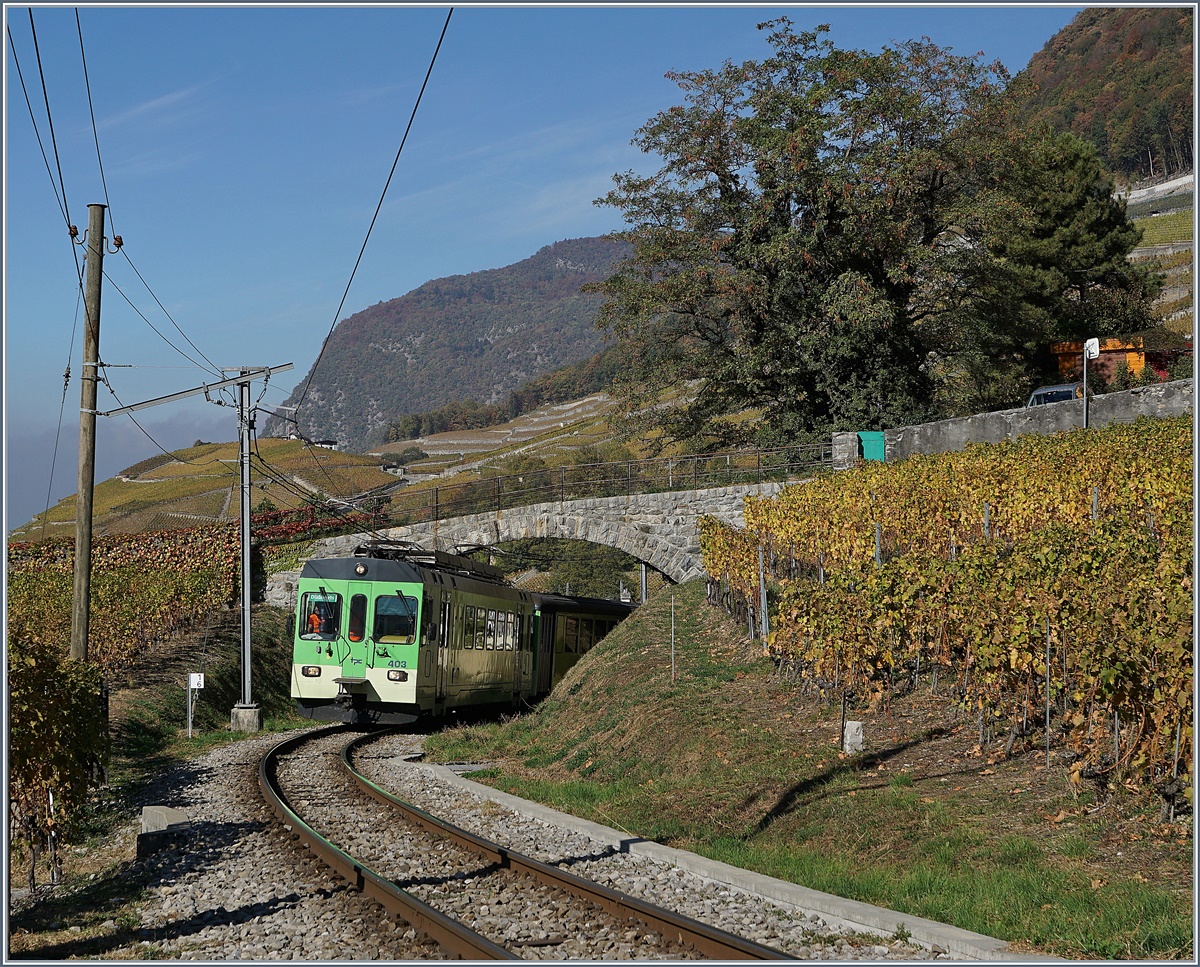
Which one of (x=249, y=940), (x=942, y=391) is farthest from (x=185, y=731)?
(x=942, y=391)

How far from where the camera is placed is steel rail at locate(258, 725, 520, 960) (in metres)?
6.94

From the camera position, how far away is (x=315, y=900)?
859 centimetres

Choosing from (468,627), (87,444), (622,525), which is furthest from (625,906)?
(622,525)

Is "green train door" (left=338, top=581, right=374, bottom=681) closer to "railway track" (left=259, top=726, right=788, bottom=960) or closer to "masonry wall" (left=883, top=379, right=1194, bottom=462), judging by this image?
"railway track" (left=259, top=726, right=788, bottom=960)

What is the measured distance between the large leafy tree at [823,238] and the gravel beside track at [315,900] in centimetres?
2585

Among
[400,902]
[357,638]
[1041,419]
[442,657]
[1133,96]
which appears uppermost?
[1133,96]

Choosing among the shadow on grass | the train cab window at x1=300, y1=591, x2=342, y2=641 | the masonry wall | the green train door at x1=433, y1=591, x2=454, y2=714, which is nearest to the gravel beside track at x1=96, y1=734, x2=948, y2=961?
the shadow on grass

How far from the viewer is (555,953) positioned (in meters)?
7.20

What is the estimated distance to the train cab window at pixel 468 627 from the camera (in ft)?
72.5

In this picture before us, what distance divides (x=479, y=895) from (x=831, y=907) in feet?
8.58

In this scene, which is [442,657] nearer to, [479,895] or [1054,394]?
[479,895]

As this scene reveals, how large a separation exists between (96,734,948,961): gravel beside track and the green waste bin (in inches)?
850

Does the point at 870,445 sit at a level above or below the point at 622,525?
above

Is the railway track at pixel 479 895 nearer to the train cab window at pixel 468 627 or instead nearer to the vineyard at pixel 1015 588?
the vineyard at pixel 1015 588
